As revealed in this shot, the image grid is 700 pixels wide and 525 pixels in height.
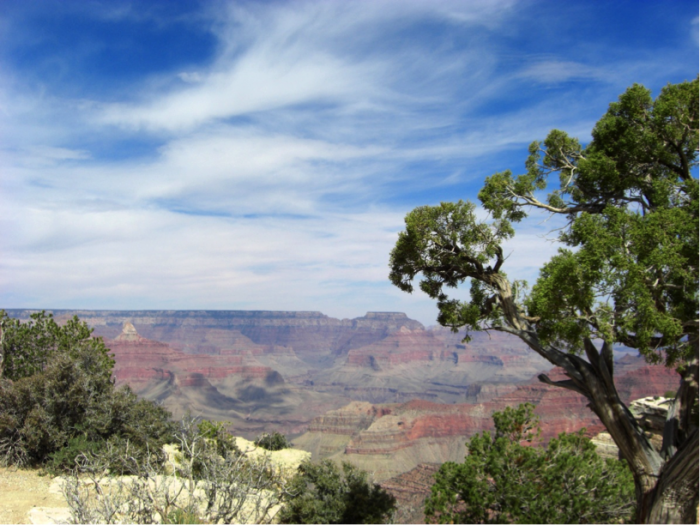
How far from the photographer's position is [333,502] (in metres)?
16.5

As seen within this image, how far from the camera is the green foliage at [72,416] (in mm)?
18875

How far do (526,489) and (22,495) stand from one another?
16339mm

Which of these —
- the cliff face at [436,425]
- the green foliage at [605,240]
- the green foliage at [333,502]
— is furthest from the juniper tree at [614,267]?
the cliff face at [436,425]

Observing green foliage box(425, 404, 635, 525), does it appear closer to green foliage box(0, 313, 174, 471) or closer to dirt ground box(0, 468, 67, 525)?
dirt ground box(0, 468, 67, 525)

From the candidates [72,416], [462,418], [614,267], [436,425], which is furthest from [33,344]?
[462,418]

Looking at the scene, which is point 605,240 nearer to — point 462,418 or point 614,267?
point 614,267

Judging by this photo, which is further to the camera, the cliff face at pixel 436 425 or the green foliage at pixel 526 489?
the cliff face at pixel 436 425

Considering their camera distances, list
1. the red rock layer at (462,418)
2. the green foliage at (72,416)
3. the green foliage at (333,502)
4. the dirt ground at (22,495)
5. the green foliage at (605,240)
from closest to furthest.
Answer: the green foliage at (605,240), the dirt ground at (22,495), the green foliage at (333,502), the green foliage at (72,416), the red rock layer at (462,418)

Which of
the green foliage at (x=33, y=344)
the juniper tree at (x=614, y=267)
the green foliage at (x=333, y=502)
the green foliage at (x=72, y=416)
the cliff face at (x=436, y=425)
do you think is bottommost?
the cliff face at (x=436, y=425)

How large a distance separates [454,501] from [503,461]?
1.63 meters

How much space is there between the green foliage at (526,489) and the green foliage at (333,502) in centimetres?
524

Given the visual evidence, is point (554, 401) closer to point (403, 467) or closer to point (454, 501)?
point (403, 467)

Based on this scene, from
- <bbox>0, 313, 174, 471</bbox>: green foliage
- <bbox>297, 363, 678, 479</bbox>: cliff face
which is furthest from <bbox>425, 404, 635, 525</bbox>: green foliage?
<bbox>297, 363, 678, 479</bbox>: cliff face

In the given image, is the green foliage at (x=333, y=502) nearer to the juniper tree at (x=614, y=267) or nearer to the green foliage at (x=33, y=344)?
the juniper tree at (x=614, y=267)
